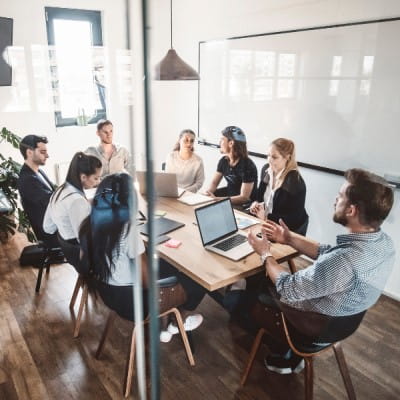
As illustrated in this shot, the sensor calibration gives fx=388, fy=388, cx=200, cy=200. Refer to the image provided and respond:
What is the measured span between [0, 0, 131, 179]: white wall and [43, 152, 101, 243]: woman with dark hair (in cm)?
151

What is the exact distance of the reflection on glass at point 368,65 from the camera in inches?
107

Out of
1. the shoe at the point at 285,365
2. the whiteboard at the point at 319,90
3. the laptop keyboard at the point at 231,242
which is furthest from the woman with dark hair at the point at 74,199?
the whiteboard at the point at 319,90

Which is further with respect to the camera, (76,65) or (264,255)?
(76,65)

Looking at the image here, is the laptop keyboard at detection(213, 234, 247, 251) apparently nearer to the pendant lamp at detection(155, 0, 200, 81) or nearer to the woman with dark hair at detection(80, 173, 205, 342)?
the woman with dark hair at detection(80, 173, 205, 342)

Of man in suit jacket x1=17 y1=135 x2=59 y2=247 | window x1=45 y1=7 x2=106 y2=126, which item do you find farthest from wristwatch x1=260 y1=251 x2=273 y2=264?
window x1=45 y1=7 x2=106 y2=126

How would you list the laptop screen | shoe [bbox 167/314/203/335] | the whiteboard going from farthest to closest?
the whiteboard < shoe [bbox 167/314/203/335] < the laptop screen

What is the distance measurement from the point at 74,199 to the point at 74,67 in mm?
2560

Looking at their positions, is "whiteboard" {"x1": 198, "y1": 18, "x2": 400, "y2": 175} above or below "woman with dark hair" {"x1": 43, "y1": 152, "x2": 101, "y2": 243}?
above

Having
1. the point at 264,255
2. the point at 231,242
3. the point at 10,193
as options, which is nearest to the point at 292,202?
the point at 231,242

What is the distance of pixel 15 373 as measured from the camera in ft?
6.82

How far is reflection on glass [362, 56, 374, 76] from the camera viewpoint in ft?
8.91

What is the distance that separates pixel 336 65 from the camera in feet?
9.62

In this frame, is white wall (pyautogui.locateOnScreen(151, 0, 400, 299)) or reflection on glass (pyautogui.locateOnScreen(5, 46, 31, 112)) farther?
reflection on glass (pyautogui.locateOnScreen(5, 46, 31, 112))

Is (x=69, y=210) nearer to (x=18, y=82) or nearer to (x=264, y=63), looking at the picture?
(x=264, y=63)
